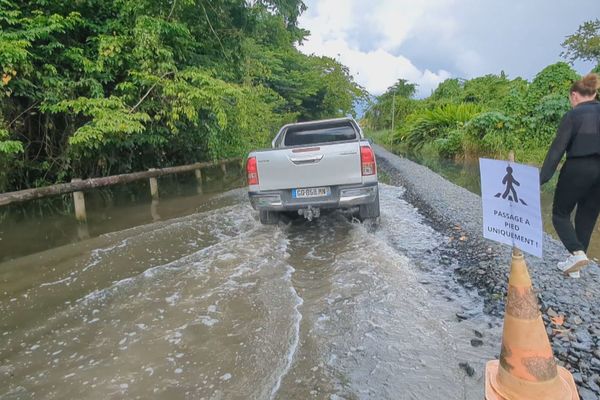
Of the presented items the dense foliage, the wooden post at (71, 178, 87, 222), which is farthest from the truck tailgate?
the wooden post at (71, 178, 87, 222)

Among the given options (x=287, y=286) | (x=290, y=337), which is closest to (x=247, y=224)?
(x=287, y=286)

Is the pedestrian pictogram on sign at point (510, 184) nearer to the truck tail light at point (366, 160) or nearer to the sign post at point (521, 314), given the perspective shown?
the sign post at point (521, 314)

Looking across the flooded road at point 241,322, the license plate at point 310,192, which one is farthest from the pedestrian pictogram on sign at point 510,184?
the license plate at point 310,192

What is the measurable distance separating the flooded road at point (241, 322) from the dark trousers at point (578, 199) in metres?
1.21

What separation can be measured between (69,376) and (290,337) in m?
1.67

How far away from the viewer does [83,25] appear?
7.63m

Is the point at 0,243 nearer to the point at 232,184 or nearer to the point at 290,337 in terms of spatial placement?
the point at 290,337

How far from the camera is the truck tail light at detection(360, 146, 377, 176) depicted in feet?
18.5

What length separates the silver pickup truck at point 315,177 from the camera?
18.5ft

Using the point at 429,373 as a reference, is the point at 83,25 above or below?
above

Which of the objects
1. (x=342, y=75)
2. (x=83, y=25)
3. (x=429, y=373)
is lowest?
(x=429, y=373)

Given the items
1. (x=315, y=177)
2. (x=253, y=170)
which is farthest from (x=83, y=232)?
(x=315, y=177)

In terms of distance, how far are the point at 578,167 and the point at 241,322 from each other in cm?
353

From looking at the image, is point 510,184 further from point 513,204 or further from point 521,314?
point 521,314
